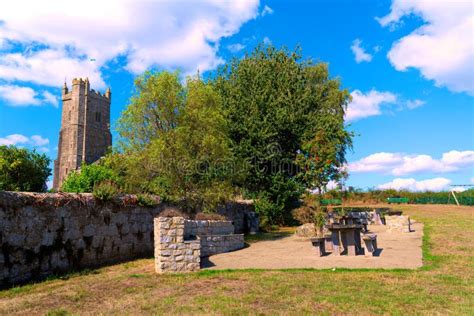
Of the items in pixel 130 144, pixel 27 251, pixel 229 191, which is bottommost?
pixel 27 251

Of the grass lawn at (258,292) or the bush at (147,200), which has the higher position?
the bush at (147,200)

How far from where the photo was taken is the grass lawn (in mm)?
6523

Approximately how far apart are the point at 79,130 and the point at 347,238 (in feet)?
279

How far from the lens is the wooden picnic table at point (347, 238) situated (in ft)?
40.1

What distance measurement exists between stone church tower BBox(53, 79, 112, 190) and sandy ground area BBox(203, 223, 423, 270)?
3095 inches

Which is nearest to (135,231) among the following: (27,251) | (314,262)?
(27,251)

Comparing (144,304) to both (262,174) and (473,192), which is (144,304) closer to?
(262,174)

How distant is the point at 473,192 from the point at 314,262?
44657 mm

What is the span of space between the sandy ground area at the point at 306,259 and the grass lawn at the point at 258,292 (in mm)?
756

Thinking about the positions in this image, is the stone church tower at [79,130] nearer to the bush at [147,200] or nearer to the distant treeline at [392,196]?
the distant treeline at [392,196]

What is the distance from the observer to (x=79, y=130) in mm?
86188

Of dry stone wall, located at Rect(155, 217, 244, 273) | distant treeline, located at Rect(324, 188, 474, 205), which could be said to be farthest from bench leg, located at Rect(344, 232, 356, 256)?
distant treeline, located at Rect(324, 188, 474, 205)

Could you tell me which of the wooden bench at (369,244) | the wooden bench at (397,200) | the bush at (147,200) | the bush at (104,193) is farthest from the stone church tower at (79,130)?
the wooden bench at (369,244)

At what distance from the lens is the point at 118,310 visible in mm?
6637
